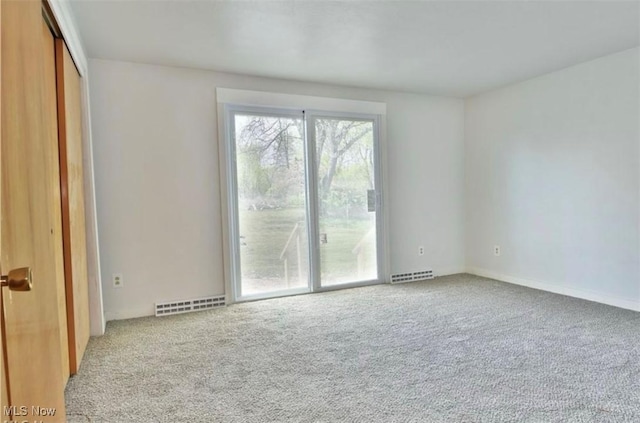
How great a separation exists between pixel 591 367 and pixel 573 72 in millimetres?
2872

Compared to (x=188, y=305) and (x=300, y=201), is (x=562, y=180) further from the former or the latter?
(x=188, y=305)

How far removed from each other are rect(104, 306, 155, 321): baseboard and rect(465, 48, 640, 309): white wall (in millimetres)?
3919

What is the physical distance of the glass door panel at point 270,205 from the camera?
3859mm

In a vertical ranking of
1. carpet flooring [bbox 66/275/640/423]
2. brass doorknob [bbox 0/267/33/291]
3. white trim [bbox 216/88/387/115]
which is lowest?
carpet flooring [bbox 66/275/640/423]

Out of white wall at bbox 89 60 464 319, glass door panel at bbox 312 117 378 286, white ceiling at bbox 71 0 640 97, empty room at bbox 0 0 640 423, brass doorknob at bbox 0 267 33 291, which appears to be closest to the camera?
brass doorknob at bbox 0 267 33 291

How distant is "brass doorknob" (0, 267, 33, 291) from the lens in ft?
2.80

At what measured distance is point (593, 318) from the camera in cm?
314

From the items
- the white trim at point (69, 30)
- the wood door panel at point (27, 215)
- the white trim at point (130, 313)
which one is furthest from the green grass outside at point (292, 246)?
the wood door panel at point (27, 215)

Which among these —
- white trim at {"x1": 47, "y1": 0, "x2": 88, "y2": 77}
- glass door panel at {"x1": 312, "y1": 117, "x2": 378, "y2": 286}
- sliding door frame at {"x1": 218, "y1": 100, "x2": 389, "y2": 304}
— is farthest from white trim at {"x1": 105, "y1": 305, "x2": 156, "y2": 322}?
white trim at {"x1": 47, "y1": 0, "x2": 88, "y2": 77}

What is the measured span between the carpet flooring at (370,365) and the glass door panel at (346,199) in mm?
792

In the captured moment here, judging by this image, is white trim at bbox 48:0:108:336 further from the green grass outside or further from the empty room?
the green grass outside

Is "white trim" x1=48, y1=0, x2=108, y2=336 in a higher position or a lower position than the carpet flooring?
higher

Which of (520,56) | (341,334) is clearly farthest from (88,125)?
(520,56)

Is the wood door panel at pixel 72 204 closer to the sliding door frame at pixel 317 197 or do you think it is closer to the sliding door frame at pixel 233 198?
the sliding door frame at pixel 233 198
